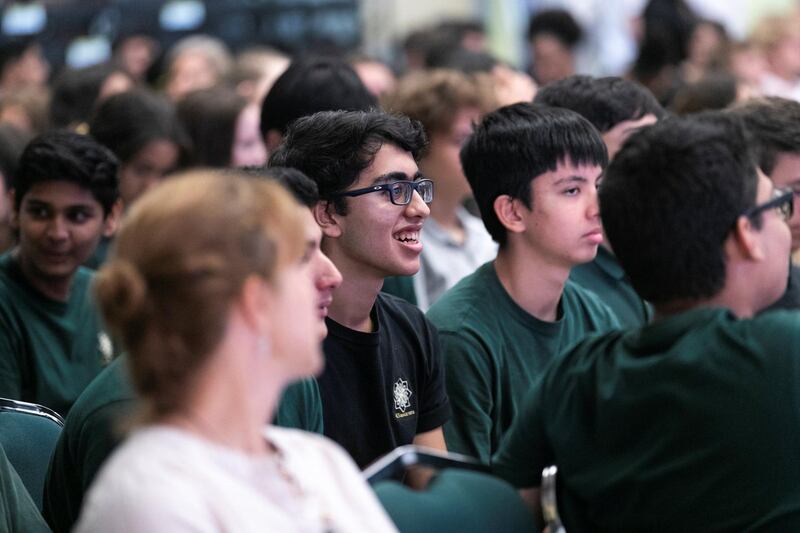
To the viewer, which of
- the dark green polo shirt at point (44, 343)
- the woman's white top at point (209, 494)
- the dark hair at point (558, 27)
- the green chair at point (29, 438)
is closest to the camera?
the woman's white top at point (209, 494)

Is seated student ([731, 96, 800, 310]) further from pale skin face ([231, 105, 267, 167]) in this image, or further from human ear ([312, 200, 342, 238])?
pale skin face ([231, 105, 267, 167])

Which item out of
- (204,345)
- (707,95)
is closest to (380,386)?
(204,345)

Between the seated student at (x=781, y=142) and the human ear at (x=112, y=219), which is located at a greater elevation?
the seated student at (x=781, y=142)

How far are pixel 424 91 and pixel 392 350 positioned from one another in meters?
2.28

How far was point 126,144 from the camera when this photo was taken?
5121mm

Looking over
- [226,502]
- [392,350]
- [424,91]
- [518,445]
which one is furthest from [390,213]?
[424,91]

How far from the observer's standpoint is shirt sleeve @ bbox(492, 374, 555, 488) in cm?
225

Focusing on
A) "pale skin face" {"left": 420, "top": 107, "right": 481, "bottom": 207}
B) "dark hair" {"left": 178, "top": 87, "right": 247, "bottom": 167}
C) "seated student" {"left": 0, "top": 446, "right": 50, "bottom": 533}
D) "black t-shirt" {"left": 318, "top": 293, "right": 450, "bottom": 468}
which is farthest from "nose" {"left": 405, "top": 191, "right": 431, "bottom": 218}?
"dark hair" {"left": 178, "top": 87, "right": 247, "bottom": 167}

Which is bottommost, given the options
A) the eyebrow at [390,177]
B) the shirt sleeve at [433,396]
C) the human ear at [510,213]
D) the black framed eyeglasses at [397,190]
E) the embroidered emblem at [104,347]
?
the embroidered emblem at [104,347]

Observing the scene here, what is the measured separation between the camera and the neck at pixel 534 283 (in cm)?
317

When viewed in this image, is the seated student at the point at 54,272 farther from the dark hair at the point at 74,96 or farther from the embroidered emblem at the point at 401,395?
the dark hair at the point at 74,96

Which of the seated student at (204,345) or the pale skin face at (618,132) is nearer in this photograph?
the seated student at (204,345)

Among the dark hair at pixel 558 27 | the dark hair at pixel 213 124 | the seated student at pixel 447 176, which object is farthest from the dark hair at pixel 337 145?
the dark hair at pixel 558 27

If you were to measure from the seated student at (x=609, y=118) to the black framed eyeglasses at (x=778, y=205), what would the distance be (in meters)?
1.37
